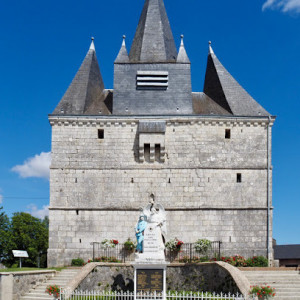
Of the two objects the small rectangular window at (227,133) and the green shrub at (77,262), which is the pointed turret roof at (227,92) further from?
the green shrub at (77,262)

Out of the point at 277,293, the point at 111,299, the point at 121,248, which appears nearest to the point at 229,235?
the point at 121,248

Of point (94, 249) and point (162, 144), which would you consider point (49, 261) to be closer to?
point (94, 249)

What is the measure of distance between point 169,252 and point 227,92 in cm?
1053

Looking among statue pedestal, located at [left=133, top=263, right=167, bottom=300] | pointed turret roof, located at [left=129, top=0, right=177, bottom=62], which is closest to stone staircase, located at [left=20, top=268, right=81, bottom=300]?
statue pedestal, located at [left=133, top=263, right=167, bottom=300]

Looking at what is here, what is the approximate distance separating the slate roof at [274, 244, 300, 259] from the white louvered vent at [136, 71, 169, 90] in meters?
31.0

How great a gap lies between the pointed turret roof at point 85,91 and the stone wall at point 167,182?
0.92 m

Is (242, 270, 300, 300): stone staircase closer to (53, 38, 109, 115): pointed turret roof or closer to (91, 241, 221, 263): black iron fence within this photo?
(91, 241, 221, 263): black iron fence

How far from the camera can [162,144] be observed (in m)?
26.9

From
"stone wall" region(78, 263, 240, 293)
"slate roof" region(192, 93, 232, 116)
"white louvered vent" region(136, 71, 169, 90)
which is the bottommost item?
"stone wall" region(78, 263, 240, 293)

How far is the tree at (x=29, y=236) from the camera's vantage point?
44438 mm

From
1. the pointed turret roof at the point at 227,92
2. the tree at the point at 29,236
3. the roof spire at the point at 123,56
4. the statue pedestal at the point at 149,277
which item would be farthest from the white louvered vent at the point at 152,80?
the tree at the point at 29,236

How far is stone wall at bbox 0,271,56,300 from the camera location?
18828 millimetres

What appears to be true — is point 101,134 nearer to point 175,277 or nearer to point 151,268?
point 175,277

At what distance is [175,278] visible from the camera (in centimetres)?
2138
